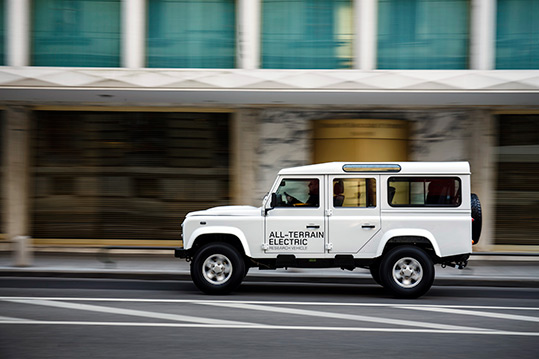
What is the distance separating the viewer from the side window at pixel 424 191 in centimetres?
911

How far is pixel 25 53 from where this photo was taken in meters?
14.4

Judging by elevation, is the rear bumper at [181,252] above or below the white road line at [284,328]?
above

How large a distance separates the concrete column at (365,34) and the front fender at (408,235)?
6103 millimetres

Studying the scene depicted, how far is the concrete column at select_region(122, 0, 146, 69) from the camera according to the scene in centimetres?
1427

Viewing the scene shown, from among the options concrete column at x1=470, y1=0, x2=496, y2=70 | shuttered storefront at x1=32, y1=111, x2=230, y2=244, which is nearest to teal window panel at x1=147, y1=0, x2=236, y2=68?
shuttered storefront at x1=32, y1=111, x2=230, y2=244

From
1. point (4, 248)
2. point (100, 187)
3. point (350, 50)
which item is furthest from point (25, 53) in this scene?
point (350, 50)

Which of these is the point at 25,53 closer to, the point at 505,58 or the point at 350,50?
the point at 350,50

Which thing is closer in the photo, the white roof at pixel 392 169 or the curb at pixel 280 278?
the white roof at pixel 392 169

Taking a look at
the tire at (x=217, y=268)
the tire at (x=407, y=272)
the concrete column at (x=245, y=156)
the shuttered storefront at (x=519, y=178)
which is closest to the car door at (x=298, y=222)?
the tire at (x=217, y=268)

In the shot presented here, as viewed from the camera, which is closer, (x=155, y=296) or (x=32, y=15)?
(x=155, y=296)

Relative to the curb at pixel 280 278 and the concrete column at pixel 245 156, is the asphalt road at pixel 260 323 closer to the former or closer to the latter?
the curb at pixel 280 278

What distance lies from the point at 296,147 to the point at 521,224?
5810mm

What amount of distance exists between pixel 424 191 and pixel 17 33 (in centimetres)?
1054

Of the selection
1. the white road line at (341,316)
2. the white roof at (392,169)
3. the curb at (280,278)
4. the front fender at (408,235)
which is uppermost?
the white roof at (392,169)
